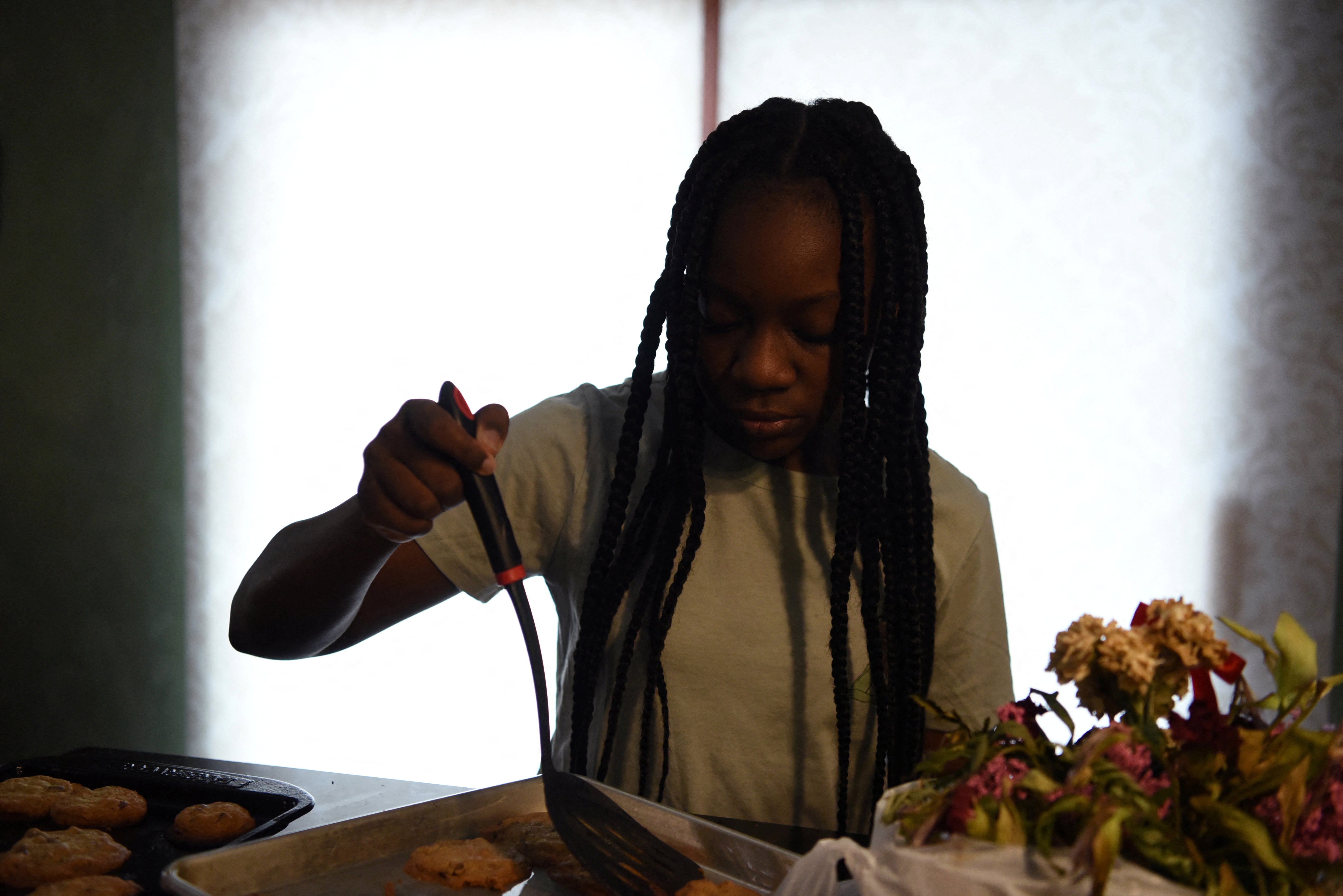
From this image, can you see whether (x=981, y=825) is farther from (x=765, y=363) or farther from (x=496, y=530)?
(x=765, y=363)

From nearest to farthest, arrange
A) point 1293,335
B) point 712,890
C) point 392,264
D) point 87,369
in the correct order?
1. point 712,890
2. point 1293,335
3. point 87,369
4. point 392,264

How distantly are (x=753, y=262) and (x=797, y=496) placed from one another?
0.30 meters

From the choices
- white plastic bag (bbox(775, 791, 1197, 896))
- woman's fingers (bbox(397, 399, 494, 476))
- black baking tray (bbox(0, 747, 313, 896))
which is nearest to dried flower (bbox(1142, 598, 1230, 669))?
white plastic bag (bbox(775, 791, 1197, 896))

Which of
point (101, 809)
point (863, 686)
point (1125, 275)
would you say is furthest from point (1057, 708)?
point (1125, 275)

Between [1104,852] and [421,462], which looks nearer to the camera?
[1104,852]

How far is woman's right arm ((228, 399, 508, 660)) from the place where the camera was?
0.73m

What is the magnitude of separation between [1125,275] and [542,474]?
1.53 m

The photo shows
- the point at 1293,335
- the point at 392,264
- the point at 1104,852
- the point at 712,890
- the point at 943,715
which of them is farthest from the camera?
the point at 392,264

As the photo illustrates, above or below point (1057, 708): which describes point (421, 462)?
above

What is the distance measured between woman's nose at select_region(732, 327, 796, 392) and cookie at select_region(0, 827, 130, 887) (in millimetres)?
637

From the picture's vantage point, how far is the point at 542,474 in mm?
1093

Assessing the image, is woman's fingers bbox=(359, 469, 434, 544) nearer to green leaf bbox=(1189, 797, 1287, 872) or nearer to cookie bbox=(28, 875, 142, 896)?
cookie bbox=(28, 875, 142, 896)

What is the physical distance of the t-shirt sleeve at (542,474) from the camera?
3.53ft

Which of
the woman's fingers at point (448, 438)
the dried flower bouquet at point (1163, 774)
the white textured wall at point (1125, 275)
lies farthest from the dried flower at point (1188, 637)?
the white textured wall at point (1125, 275)
